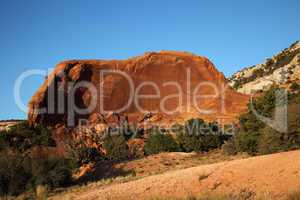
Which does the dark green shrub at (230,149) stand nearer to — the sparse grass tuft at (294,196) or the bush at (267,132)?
the bush at (267,132)

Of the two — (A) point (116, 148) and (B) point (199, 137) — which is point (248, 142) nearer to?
(B) point (199, 137)

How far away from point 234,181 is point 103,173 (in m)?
20.6

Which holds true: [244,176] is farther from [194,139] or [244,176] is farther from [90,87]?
[90,87]

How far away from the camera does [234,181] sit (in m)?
15.3

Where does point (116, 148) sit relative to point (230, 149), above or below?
below

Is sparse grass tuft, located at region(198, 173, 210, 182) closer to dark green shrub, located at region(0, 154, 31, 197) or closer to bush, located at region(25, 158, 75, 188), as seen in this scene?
bush, located at region(25, 158, 75, 188)

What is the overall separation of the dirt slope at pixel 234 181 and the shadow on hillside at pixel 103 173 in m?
14.0

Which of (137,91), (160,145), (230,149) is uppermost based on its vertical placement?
(137,91)

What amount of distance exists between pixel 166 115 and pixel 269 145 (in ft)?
95.9

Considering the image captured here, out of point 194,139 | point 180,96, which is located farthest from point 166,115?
point 194,139

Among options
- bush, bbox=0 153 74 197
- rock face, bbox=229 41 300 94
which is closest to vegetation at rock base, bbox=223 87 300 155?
bush, bbox=0 153 74 197

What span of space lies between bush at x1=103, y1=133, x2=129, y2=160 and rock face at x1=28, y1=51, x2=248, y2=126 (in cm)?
665

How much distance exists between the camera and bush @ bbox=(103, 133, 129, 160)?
43231 millimetres

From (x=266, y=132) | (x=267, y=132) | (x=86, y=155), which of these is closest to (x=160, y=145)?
(x=86, y=155)
